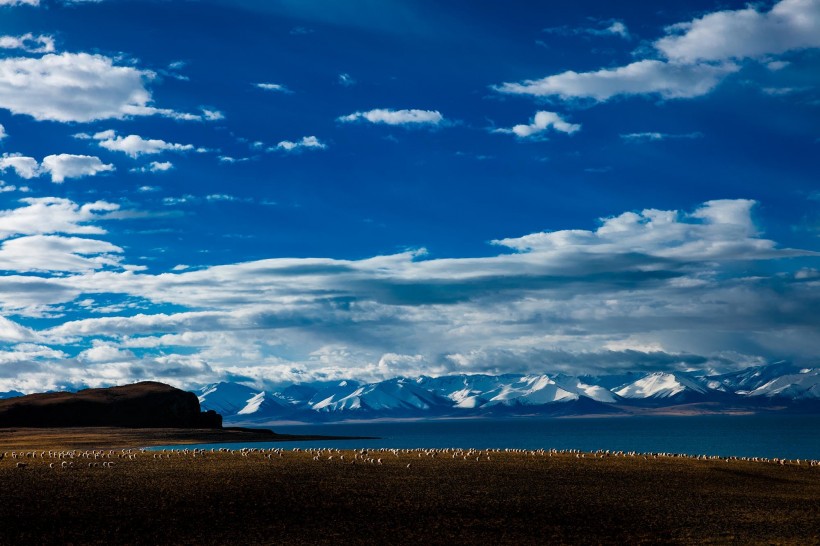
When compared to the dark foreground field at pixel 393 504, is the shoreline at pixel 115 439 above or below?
below

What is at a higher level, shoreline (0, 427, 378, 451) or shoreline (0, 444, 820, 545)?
shoreline (0, 444, 820, 545)

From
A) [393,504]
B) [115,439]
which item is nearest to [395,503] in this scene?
[393,504]

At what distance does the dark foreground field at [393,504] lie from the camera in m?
→ 44.1

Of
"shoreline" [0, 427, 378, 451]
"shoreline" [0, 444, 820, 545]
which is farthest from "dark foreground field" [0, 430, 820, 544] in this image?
"shoreline" [0, 427, 378, 451]

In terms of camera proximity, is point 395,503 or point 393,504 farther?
point 395,503

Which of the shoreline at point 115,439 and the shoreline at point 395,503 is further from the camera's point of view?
the shoreline at point 115,439

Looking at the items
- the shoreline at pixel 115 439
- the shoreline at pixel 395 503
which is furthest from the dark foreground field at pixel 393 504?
the shoreline at pixel 115 439

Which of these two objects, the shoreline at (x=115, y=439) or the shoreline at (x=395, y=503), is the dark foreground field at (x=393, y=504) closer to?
the shoreline at (x=395, y=503)

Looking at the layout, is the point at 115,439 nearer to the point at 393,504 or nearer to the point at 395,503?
the point at 395,503

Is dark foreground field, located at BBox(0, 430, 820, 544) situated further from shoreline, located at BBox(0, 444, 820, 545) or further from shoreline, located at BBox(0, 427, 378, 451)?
→ shoreline, located at BBox(0, 427, 378, 451)

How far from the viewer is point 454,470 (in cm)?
7188

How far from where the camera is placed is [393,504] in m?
52.4

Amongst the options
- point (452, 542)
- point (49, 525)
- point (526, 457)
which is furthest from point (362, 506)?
point (526, 457)

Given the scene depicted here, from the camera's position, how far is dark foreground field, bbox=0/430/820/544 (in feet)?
145
